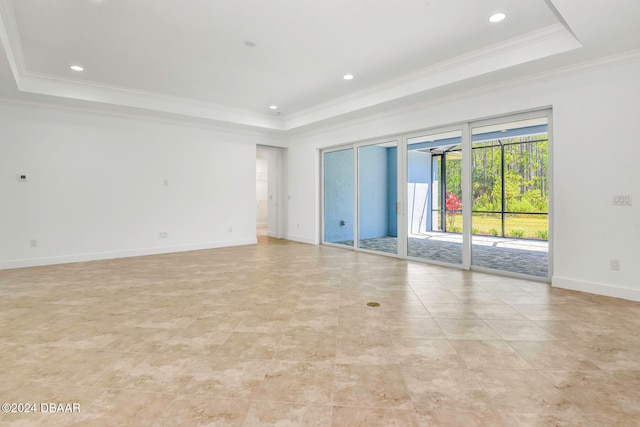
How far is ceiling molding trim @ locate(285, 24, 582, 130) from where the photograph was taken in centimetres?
370

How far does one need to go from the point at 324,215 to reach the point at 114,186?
4.48 meters

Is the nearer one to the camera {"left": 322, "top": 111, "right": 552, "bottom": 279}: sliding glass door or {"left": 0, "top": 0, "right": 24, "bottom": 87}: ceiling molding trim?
{"left": 0, "top": 0, "right": 24, "bottom": 87}: ceiling molding trim

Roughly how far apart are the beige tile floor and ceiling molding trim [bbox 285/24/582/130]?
2873 millimetres

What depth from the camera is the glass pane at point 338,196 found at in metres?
7.80

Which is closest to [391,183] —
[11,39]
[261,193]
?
[261,193]

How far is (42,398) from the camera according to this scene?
1894 mm

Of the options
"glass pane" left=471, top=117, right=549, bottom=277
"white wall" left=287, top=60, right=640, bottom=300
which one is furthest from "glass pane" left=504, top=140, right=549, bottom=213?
"white wall" left=287, top=60, right=640, bottom=300

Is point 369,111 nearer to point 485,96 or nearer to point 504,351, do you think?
point 485,96

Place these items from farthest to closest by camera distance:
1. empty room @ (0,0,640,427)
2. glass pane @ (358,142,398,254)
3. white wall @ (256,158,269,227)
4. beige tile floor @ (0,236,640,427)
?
white wall @ (256,158,269,227) < glass pane @ (358,142,398,254) < empty room @ (0,0,640,427) < beige tile floor @ (0,236,640,427)

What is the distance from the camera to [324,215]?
7992mm

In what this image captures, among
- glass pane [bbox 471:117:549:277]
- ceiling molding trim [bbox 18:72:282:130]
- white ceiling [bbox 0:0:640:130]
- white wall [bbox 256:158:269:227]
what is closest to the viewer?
white ceiling [bbox 0:0:640:130]

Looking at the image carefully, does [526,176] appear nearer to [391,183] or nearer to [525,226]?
[525,226]

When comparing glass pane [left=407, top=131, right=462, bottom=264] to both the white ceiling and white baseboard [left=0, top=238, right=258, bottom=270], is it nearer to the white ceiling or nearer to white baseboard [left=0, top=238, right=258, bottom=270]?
the white ceiling

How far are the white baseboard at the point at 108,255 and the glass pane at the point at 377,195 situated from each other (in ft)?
10.1
